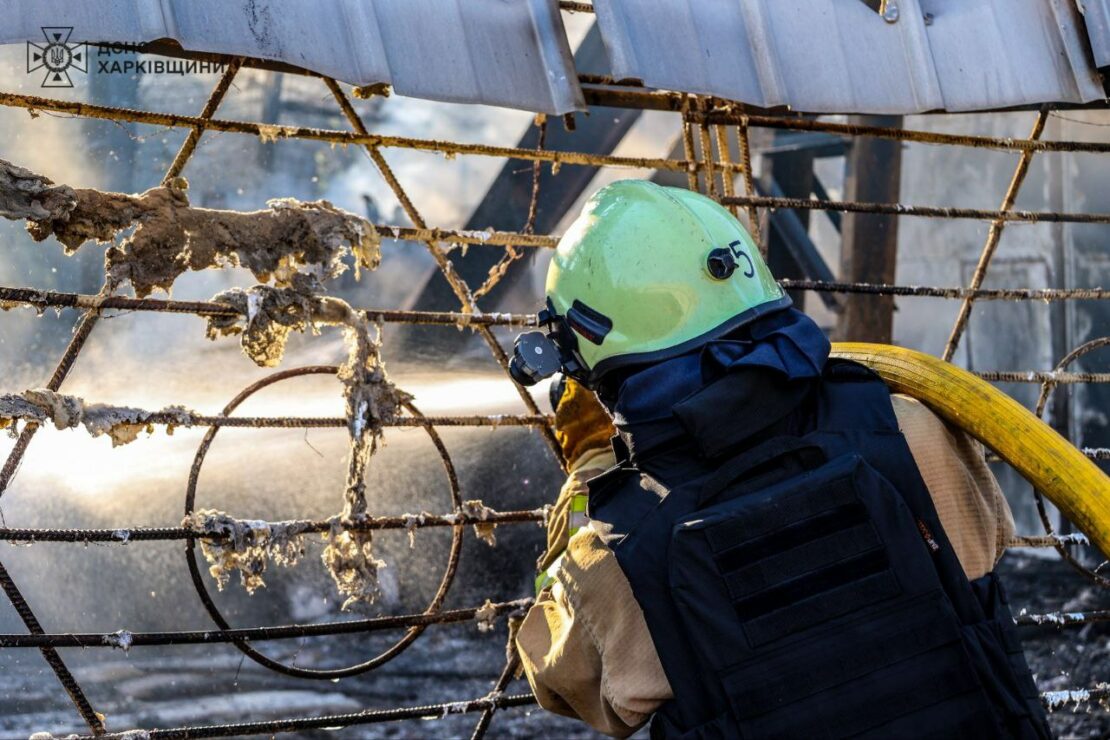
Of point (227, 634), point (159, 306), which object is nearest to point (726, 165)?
point (159, 306)

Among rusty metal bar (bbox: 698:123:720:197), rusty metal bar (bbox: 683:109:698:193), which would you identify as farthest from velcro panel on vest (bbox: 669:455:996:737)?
rusty metal bar (bbox: 683:109:698:193)

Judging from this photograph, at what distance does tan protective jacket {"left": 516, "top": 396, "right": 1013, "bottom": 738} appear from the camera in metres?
2.14

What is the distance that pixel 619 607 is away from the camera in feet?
7.03

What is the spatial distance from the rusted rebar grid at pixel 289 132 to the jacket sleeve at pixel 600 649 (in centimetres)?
163

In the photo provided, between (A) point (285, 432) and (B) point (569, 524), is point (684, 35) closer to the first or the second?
(B) point (569, 524)

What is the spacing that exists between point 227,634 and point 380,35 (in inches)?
71.3

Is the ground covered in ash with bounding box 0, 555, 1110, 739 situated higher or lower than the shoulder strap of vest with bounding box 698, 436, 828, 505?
lower

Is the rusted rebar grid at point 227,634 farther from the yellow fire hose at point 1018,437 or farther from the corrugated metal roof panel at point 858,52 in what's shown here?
the corrugated metal roof panel at point 858,52

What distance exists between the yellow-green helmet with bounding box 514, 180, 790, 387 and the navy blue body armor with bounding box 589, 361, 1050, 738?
0.30 meters

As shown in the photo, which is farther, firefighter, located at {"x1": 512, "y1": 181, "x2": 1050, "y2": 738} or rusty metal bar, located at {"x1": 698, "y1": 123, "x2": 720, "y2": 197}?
rusty metal bar, located at {"x1": 698, "y1": 123, "x2": 720, "y2": 197}

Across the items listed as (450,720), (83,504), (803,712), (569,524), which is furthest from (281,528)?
(450,720)

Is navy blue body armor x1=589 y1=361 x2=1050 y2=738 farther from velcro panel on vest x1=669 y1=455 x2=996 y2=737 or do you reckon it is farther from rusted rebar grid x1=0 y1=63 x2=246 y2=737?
rusted rebar grid x1=0 y1=63 x2=246 y2=737

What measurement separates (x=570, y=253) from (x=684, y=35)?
1038 mm

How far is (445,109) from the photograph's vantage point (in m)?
9.43
